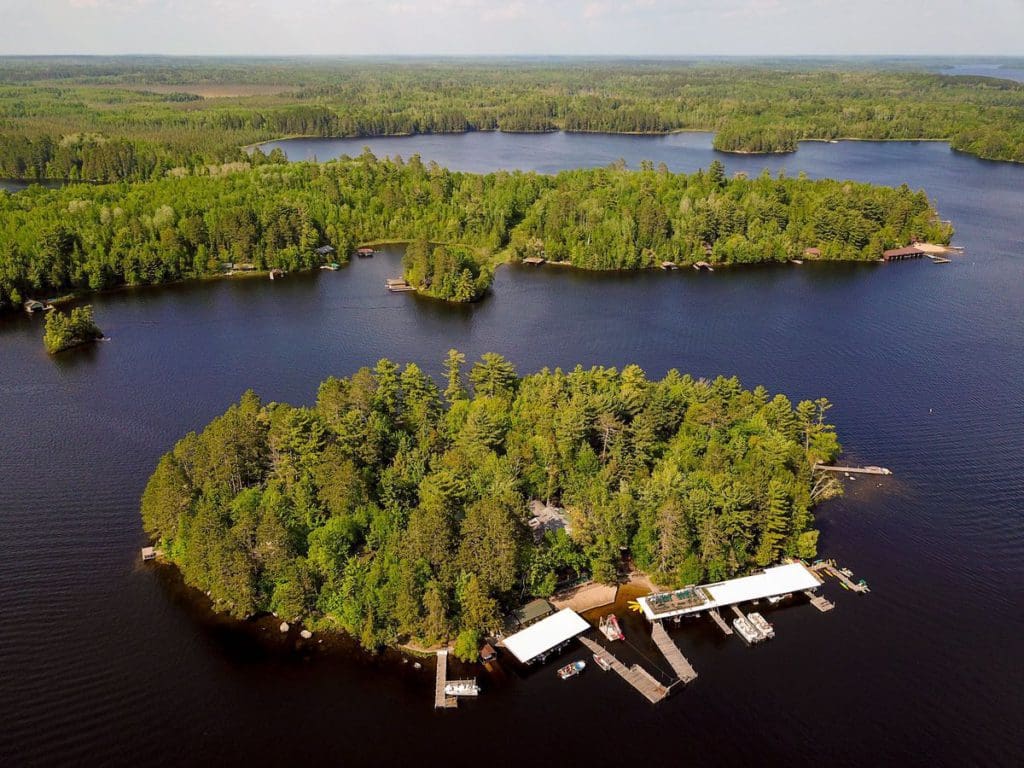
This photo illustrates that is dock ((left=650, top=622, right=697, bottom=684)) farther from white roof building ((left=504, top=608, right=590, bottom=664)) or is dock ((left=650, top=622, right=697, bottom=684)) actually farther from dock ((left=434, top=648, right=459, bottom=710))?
dock ((left=434, top=648, right=459, bottom=710))

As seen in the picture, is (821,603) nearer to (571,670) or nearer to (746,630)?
(746,630)

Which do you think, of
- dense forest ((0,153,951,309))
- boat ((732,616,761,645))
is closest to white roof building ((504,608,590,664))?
boat ((732,616,761,645))

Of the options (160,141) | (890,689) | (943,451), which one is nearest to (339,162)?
(160,141)

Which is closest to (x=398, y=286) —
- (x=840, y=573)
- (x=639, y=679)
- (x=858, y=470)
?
(x=858, y=470)

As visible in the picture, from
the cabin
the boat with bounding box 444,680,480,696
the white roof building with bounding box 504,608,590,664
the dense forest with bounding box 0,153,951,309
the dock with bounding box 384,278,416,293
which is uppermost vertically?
the dense forest with bounding box 0,153,951,309

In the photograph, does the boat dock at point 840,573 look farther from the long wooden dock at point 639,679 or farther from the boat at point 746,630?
the long wooden dock at point 639,679
